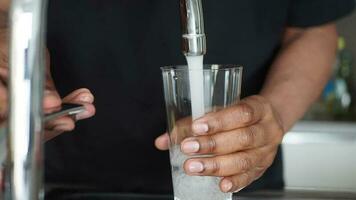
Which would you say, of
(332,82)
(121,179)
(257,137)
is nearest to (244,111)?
Result: (257,137)

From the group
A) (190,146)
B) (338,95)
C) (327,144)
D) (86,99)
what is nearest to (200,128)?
(190,146)

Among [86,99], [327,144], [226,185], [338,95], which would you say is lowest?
[327,144]

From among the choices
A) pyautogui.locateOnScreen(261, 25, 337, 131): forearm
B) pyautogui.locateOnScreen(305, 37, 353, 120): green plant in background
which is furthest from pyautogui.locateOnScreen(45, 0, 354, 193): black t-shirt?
pyautogui.locateOnScreen(305, 37, 353, 120): green plant in background

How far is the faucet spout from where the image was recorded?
0.50m

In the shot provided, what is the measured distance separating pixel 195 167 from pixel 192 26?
0.13 metres

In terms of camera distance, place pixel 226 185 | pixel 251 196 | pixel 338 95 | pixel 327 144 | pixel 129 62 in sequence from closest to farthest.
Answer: pixel 226 185 → pixel 251 196 → pixel 129 62 → pixel 327 144 → pixel 338 95

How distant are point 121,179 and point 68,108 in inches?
22.0

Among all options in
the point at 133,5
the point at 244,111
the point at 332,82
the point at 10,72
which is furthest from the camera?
the point at 332,82

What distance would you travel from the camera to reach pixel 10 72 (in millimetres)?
349

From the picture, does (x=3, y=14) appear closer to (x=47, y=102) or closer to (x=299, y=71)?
(x=47, y=102)

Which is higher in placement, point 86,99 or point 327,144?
point 86,99

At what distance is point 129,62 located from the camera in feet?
2.97

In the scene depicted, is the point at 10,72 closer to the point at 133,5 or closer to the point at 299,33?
the point at 133,5

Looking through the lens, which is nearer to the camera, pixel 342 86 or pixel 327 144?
pixel 327 144
